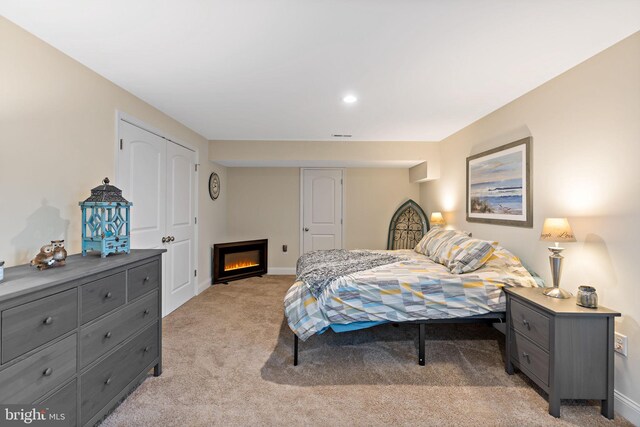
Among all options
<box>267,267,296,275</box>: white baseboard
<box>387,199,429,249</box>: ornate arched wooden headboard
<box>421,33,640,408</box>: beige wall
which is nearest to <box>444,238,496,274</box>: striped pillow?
<box>421,33,640,408</box>: beige wall

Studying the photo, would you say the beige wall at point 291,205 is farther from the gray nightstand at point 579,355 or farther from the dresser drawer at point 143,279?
the gray nightstand at point 579,355

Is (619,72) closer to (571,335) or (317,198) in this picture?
(571,335)

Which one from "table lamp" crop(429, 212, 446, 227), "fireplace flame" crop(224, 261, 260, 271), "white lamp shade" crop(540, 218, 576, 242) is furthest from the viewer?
"fireplace flame" crop(224, 261, 260, 271)

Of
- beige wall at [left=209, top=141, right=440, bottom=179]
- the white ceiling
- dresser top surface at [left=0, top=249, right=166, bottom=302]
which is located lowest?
dresser top surface at [left=0, top=249, right=166, bottom=302]

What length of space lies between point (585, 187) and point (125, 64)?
3.50 meters

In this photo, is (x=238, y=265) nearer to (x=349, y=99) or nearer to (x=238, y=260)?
(x=238, y=260)

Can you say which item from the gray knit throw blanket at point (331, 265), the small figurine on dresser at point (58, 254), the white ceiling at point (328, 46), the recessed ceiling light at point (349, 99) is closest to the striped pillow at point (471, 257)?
the gray knit throw blanket at point (331, 265)

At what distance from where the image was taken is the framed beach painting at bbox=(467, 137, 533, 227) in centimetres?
265

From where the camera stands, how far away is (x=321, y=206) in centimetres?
546

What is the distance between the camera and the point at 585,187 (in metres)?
2.08

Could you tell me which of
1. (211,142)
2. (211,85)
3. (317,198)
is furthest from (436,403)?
(211,142)

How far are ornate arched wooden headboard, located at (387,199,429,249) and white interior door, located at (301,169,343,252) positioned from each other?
0.98 metres

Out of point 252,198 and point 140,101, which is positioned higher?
point 140,101

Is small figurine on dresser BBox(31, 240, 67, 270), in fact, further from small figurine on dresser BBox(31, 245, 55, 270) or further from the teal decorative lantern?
Answer: the teal decorative lantern
